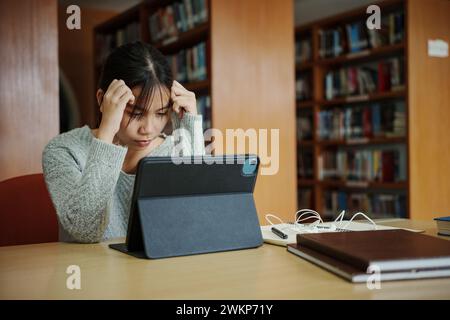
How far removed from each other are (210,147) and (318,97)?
2.02 meters

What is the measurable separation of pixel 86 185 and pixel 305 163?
3.98 meters

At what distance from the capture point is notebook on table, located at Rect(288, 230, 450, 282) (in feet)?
2.35

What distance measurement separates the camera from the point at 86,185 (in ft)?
3.50

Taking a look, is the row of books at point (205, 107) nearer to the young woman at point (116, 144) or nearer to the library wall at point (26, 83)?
the library wall at point (26, 83)

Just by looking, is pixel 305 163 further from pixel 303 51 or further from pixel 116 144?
pixel 116 144

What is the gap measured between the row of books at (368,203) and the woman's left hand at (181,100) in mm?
2766

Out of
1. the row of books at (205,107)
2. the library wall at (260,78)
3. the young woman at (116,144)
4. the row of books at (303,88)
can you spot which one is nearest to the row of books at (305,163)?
the row of books at (303,88)

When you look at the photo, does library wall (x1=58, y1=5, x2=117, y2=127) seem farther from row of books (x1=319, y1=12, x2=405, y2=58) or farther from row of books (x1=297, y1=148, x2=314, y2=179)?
row of books (x1=319, y1=12, x2=405, y2=58)

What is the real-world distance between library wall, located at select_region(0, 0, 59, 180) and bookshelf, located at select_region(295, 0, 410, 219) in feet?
7.93

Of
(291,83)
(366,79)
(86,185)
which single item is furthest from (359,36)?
(86,185)

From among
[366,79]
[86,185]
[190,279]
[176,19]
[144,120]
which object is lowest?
[190,279]

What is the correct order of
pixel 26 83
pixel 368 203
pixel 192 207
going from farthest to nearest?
pixel 368 203 < pixel 26 83 < pixel 192 207

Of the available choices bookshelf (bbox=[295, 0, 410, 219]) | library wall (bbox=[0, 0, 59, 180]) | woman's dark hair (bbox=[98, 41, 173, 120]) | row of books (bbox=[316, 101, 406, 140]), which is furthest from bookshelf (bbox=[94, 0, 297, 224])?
woman's dark hair (bbox=[98, 41, 173, 120])

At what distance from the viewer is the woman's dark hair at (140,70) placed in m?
1.31
